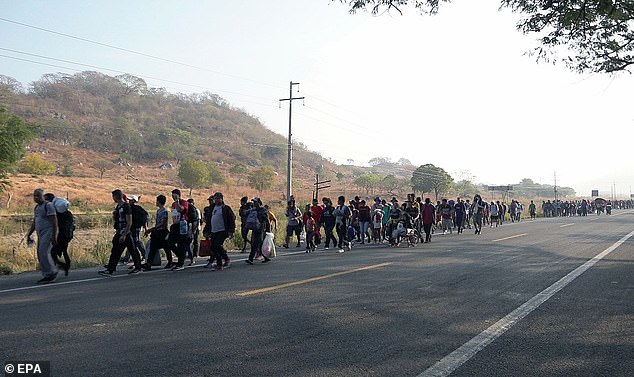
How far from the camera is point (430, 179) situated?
93.6 meters

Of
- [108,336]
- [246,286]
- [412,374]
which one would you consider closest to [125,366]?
[108,336]

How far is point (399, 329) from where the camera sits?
6707 mm

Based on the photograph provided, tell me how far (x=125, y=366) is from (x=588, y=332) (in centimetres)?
531

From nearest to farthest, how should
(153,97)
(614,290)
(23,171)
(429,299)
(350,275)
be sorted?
(429,299) → (614,290) → (350,275) → (23,171) → (153,97)

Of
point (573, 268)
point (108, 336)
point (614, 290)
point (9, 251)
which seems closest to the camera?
point (108, 336)

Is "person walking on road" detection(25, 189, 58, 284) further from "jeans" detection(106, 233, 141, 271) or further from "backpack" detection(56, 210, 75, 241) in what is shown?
"jeans" detection(106, 233, 141, 271)

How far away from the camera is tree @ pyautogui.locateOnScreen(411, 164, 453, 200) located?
93.6 metres

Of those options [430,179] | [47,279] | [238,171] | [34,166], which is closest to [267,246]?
[47,279]

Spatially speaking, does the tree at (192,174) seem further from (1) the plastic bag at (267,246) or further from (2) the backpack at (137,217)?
(2) the backpack at (137,217)

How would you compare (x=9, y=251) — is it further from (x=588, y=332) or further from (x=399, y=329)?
(x=588, y=332)

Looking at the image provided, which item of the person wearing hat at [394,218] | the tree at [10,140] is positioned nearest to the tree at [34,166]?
the tree at [10,140]

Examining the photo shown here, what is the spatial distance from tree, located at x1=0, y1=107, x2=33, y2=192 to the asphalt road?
2189 centimetres

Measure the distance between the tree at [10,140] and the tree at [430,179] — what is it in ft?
229

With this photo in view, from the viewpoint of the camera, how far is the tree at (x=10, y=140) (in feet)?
100
